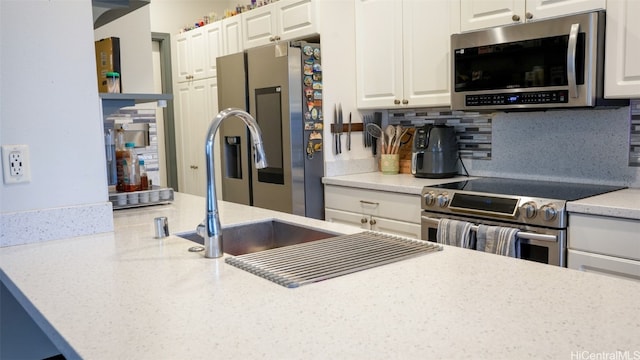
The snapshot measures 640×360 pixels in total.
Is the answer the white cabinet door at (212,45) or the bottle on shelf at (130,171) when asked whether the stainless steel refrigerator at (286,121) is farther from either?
the bottle on shelf at (130,171)

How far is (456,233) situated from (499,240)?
0.72ft

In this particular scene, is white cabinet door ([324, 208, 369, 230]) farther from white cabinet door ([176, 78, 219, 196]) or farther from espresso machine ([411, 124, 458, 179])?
white cabinet door ([176, 78, 219, 196])

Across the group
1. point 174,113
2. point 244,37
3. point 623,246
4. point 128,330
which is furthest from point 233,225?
point 174,113

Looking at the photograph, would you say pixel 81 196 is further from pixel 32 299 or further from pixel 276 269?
pixel 276 269

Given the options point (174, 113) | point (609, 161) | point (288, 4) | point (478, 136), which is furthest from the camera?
point (174, 113)

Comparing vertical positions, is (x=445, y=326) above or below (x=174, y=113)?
below

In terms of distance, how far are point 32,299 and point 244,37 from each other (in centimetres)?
322

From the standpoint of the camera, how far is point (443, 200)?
2682 mm

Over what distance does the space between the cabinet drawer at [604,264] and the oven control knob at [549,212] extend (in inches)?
6.4

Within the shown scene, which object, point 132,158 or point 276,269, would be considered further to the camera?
point 132,158

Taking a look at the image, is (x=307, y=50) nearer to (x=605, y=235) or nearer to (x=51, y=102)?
(x=51, y=102)

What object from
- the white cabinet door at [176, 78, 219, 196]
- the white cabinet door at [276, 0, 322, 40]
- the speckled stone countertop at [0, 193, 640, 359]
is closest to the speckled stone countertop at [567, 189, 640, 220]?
the speckled stone countertop at [0, 193, 640, 359]

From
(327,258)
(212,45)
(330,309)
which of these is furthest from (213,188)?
(212,45)

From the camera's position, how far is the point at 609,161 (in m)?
2.73
